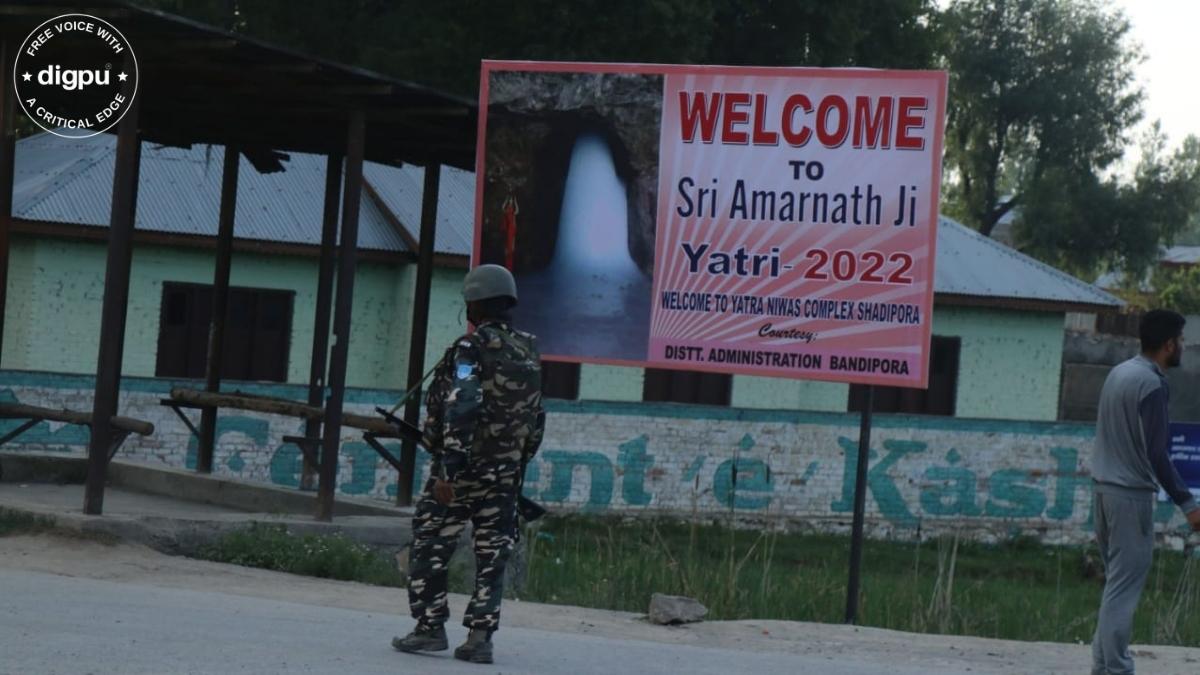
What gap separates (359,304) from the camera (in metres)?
26.4

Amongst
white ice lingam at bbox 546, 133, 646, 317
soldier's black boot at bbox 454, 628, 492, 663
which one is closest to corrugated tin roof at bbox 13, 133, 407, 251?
white ice lingam at bbox 546, 133, 646, 317

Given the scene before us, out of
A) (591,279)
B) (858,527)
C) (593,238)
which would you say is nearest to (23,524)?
(591,279)

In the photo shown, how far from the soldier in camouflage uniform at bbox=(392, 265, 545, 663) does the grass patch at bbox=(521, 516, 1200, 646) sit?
3823 millimetres

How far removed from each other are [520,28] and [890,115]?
1612 cm

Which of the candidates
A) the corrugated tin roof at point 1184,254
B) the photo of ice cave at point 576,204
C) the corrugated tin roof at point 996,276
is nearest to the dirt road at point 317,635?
the photo of ice cave at point 576,204

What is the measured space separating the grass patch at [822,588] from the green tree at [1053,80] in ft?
112

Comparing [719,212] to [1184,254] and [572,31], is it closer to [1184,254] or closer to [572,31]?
[572,31]

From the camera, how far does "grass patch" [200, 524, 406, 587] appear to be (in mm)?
11469

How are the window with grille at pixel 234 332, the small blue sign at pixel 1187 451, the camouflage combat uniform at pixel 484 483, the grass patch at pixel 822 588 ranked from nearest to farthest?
1. the camouflage combat uniform at pixel 484 483
2. the grass patch at pixel 822 588
3. the small blue sign at pixel 1187 451
4. the window with grille at pixel 234 332

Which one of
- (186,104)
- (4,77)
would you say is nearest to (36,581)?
(4,77)

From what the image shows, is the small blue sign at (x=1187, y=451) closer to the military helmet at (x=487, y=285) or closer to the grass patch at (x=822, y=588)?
the grass patch at (x=822, y=588)

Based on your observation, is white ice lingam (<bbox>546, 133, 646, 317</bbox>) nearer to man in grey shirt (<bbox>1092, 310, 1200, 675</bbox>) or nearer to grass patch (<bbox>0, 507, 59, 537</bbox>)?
grass patch (<bbox>0, 507, 59, 537</bbox>)

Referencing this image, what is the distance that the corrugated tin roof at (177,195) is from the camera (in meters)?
24.6

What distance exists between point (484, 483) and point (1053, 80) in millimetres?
48460
